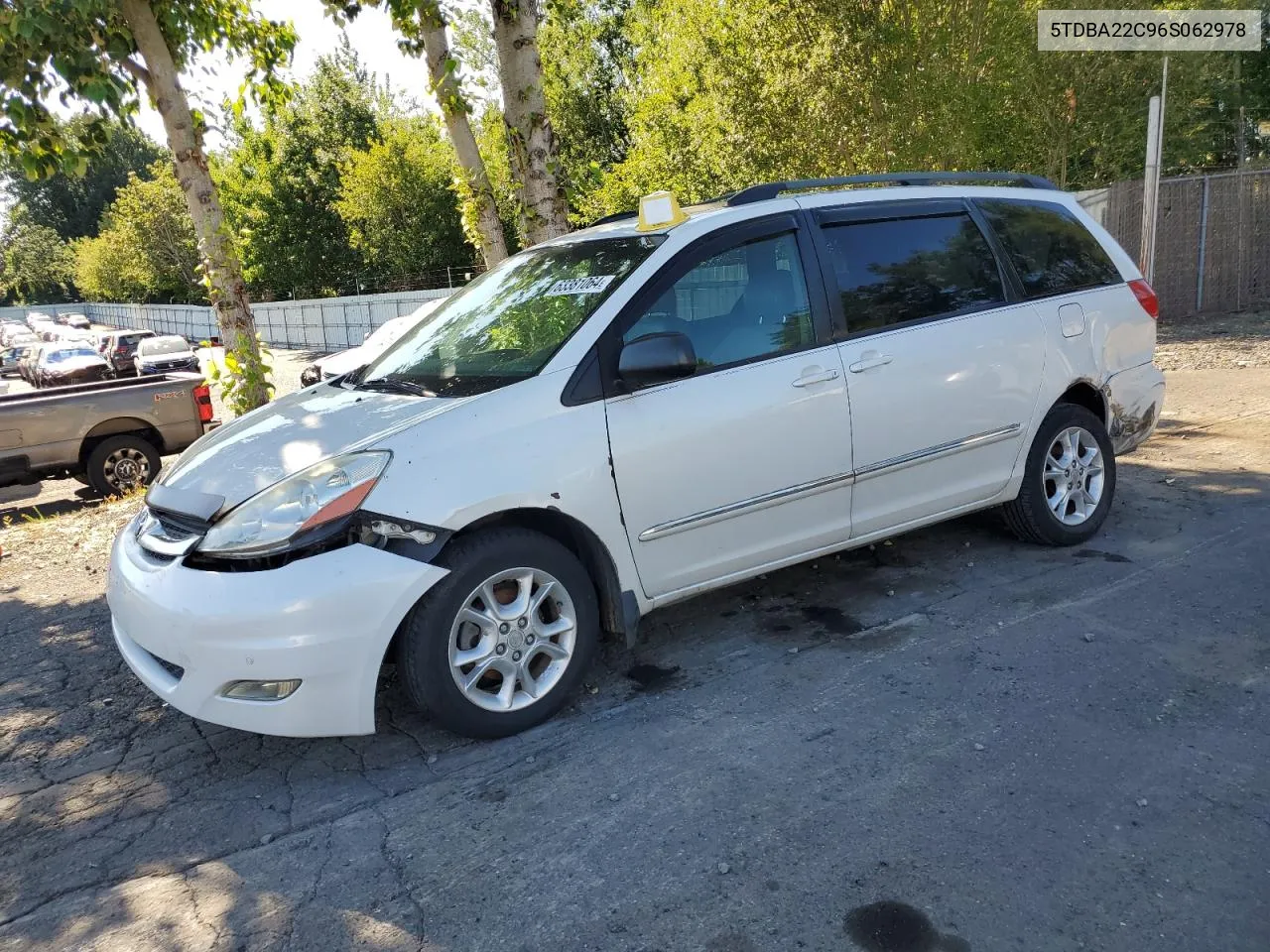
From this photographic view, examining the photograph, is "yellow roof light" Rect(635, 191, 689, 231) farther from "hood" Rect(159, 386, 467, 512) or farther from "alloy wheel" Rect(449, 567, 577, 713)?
"alloy wheel" Rect(449, 567, 577, 713)

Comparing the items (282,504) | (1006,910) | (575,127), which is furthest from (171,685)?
(575,127)

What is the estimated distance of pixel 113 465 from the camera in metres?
10.5

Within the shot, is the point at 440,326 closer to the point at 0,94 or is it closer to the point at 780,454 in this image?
the point at 780,454

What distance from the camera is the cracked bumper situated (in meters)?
3.18

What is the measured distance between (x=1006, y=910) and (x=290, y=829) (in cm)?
222

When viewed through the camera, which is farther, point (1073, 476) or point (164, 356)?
point (164, 356)

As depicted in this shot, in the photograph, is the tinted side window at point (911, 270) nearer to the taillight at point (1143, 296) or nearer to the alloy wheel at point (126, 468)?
the taillight at point (1143, 296)

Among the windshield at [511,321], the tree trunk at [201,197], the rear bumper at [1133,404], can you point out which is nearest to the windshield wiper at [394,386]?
the windshield at [511,321]

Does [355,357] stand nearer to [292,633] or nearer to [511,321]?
[511,321]

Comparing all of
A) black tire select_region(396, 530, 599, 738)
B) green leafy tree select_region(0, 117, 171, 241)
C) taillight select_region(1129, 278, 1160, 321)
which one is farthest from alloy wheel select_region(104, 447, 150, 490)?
green leafy tree select_region(0, 117, 171, 241)

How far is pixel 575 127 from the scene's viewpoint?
32.4 m

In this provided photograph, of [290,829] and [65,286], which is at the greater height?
[65,286]

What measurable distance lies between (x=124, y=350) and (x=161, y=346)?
2.30m

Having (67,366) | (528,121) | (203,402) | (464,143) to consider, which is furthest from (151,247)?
(528,121)
